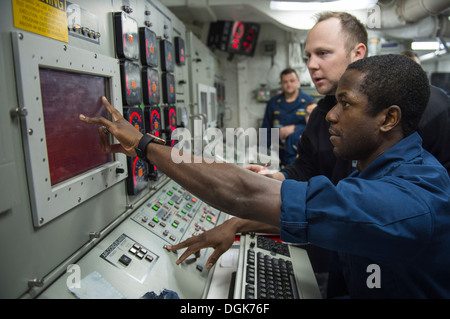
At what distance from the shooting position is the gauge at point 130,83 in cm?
139

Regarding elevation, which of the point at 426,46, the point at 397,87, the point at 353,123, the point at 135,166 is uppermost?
the point at 426,46

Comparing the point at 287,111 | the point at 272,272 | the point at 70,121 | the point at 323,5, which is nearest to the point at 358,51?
the point at 272,272

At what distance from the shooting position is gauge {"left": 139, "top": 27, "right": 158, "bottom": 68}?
62.2 inches

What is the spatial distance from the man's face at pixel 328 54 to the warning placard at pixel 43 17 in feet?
3.66

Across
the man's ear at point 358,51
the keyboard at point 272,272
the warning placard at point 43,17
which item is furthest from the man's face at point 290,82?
the warning placard at point 43,17

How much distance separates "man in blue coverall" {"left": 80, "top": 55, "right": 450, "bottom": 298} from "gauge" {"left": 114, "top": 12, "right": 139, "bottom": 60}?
1.34ft

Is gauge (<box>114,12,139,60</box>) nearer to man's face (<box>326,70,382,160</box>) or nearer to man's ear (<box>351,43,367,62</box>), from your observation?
man's face (<box>326,70,382,160</box>)

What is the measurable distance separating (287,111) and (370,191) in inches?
145

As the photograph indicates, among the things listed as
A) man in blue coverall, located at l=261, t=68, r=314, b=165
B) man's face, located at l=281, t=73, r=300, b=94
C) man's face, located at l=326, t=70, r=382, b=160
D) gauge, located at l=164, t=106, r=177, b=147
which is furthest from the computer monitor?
man's face, located at l=281, t=73, r=300, b=94

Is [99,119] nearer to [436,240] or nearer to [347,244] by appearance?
[347,244]

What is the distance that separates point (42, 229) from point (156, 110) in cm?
95

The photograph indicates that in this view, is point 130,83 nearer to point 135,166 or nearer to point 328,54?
point 135,166

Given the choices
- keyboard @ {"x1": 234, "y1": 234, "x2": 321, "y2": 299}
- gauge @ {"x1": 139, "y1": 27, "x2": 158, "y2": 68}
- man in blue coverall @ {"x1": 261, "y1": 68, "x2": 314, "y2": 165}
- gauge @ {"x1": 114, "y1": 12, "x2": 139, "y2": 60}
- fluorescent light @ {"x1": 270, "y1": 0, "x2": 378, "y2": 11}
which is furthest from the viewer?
man in blue coverall @ {"x1": 261, "y1": 68, "x2": 314, "y2": 165}

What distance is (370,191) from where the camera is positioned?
796mm
